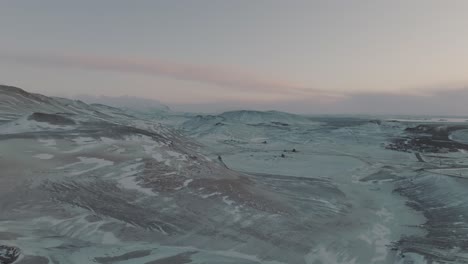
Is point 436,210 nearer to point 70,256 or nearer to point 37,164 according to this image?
point 70,256

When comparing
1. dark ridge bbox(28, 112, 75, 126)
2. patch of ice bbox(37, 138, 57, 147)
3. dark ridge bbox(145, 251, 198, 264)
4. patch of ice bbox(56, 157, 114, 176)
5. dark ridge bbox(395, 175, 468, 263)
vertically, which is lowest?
dark ridge bbox(145, 251, 198, 264)

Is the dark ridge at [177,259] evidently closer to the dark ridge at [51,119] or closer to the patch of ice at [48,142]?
the patch of ice at [48,142]

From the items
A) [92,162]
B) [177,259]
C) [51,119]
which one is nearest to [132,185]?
[92,162]

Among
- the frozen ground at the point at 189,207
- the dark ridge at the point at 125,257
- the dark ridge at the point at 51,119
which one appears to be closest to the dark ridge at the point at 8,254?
the frozen ground at the point at 189,207

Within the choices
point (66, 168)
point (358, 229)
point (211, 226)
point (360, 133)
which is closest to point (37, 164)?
point (66, 168)

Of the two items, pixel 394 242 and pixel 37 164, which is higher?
pixel 37 164

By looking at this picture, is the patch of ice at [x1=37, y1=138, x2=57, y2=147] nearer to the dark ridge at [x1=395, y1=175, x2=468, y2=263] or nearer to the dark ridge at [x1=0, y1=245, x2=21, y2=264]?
the dark ridge at [x1=0, y1=245, x2=21, y2=264]

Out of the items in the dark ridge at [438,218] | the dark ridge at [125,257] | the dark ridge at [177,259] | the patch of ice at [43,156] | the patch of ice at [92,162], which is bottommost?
the dark ridge at [177,259]

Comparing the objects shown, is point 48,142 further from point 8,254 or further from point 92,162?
point 8,254

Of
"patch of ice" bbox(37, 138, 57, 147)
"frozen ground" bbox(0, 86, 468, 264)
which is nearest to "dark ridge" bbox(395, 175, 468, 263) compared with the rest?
"frozen ground" bbox(0, 86, 468, 264)
